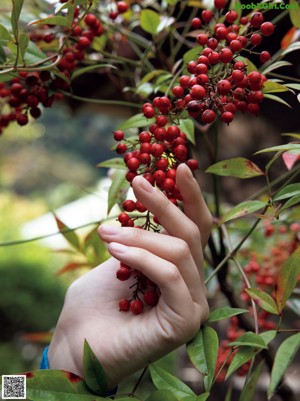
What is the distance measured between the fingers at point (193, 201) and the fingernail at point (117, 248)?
0.24 feet

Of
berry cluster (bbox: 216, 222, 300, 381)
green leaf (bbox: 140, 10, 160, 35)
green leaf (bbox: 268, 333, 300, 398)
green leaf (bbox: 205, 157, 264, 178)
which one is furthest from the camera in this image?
berry cluster (bbox: 216, 222, 300, 381)

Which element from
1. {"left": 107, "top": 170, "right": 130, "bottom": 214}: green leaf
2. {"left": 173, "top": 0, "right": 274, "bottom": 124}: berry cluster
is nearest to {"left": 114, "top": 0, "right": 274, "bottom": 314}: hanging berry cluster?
{"left": 173, "top": 0, "right": 274, "bottom": 124}: berry cluster

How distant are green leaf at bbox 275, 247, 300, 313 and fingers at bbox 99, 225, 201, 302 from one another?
0.29ft

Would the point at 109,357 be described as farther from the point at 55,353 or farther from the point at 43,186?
the point at 43,186

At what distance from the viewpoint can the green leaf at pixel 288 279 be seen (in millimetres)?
500

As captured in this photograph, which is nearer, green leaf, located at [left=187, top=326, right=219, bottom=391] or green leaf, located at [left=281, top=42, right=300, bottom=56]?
green leaf, located at [left=187, top=326, right=219, bottom=391]

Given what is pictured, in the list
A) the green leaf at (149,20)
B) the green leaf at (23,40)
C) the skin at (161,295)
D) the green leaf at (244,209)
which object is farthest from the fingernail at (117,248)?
the green leaf at (149,20)

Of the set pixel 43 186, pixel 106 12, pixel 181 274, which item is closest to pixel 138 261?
pixel 181 274

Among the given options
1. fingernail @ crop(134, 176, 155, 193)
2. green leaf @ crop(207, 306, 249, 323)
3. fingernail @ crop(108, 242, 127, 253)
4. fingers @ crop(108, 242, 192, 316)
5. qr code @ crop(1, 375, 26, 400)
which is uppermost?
fingernail @ crop(134, 176, 155, 193)

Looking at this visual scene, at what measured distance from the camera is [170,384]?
0.48 m

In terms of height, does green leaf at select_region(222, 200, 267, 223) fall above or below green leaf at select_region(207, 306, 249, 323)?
above

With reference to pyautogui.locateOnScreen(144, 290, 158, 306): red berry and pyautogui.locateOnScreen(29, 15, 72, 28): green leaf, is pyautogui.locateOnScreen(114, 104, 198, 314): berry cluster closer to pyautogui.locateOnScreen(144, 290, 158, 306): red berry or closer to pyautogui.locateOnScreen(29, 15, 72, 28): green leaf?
pyautogui.locateOnScreen(144, 290, 158, 306): red berry

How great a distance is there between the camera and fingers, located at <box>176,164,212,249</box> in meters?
0.47

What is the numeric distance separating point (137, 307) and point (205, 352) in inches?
3.0
